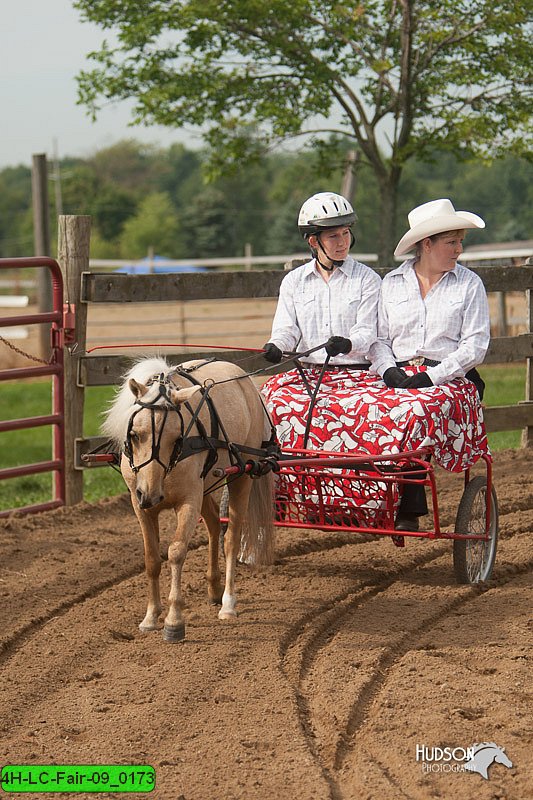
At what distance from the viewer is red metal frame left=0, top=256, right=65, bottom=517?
7.52 metres

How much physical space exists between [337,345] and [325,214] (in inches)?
30.3

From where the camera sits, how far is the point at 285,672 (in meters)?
4.58

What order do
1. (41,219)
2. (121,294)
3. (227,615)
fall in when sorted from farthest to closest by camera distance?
(41,219), (121,294), (227,615)

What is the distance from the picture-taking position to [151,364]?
5.00 meters

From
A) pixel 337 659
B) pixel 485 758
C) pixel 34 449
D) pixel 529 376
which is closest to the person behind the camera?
pixel 485 758

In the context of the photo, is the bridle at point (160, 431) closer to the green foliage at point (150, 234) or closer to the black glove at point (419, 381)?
the black glove at point (419, 381)

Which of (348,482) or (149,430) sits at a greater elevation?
(149,430)

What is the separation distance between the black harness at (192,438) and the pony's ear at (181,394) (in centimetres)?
2

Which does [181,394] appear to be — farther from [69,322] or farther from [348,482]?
[69,322]

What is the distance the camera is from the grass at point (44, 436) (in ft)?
30.7

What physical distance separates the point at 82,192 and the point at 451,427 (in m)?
63.5

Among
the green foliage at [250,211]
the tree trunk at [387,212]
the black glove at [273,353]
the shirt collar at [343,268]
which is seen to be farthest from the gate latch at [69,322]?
the green foliage at [250,211]

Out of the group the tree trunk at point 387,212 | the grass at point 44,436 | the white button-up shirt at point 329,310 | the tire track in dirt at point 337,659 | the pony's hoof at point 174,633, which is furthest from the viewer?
the tree trunk at point 387,212

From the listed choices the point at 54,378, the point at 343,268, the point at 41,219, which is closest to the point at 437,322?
the point at 343,268
